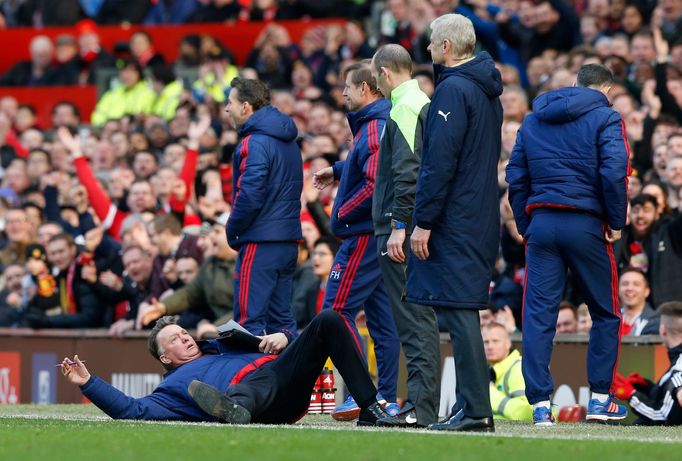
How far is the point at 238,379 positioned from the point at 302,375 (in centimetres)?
43

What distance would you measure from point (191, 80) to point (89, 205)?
4741 millimetres

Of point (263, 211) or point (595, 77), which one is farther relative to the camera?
point (263, 211)

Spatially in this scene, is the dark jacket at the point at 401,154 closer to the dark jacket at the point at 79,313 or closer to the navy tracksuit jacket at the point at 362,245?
the navy tracksuit jacket at the point at 362,245

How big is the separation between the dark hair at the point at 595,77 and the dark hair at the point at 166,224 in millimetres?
6946

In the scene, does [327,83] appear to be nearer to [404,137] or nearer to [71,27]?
[71,27]

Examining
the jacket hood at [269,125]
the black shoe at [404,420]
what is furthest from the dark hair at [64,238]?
the black shoe at [404,420]

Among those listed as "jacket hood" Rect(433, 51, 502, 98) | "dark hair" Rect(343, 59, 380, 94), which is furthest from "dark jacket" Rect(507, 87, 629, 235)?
"jacket hood" Rect(433, 51, 502, 98)

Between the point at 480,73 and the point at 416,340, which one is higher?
the point at 480,73

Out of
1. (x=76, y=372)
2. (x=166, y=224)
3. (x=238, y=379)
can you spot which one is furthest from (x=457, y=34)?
(x=166, y=224)

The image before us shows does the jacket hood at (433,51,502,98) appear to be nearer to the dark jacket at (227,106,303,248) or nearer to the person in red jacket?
the dark jacket at (227,106,303,248)

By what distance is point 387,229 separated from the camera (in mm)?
10055

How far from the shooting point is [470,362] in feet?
29.8

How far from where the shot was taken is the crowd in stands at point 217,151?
1450 centimetres

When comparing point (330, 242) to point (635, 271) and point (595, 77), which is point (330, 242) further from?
point (595, 77)
